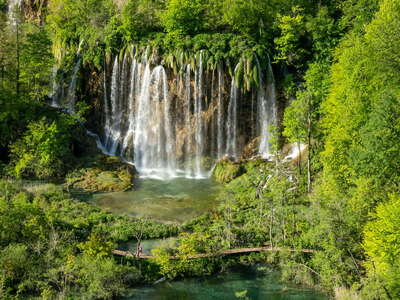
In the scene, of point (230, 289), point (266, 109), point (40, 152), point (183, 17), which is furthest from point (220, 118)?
point (230, 289)

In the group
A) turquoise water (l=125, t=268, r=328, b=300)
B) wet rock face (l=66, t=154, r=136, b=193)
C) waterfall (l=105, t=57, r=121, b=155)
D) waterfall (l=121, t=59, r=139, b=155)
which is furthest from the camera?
waterfall (l=105, t=57, r=121, b=155)

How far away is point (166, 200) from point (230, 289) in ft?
38.6

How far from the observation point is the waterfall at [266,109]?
38.2 metres

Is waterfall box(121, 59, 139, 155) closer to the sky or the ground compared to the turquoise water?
closer to the sky

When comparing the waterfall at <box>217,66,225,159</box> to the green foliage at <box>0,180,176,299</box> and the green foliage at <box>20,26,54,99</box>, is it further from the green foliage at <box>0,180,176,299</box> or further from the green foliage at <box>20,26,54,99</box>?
the green foliage at <box>0,180,176,299</box>

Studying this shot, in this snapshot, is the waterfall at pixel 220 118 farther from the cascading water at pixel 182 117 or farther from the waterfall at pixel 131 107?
the waterfall at pixel 131 107

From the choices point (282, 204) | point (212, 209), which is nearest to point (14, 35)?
point (212, 209)

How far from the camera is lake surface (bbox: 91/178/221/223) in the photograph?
2964 cm

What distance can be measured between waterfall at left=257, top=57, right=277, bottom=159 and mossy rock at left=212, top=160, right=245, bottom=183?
3.65 m

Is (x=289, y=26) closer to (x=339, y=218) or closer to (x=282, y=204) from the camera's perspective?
(x=282, y=204)

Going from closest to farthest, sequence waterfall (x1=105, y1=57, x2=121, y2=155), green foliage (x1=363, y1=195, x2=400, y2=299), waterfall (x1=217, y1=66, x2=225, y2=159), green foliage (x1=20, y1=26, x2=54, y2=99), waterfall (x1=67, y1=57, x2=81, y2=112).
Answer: green foliage (x1=363, y1=195, x2=400, y2=299) < green foliage (x1=20, y1=26, x2=54, y2=99) < waterfall (x1=217, y1=66, x2=225, y2=159) < waterfall (x1=105, y1=57, x2=121, y2=155) < waterfall (x1=67, y1=57, x2=81, y2=112)

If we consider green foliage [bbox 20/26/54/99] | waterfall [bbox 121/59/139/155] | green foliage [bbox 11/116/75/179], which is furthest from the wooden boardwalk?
green foliage [bbox 20/26/54/99]

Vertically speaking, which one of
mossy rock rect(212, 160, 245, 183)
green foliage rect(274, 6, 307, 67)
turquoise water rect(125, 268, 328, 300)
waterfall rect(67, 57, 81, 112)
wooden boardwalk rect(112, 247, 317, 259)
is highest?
green foliage rect(274, 6, 307, 67)

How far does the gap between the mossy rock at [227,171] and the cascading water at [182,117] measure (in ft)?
7.39
